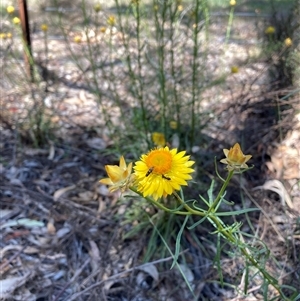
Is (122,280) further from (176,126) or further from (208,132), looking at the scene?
(208,132)

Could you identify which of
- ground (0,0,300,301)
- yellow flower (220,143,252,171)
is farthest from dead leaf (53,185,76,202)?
yellow flower (220,143,252,171)

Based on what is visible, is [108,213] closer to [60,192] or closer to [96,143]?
[60,192]

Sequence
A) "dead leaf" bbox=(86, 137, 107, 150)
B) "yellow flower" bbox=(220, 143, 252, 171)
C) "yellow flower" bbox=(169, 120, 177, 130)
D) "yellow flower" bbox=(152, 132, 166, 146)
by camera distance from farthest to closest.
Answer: "dead leaf" bbox=(86, 137, 107, 150)
"yellow flower" bbox=(169, 120, 177, 130)
"yellow flower" bbox=(152, 132, 166, 146)
"yellow flower" bbox=(220, 143, 252, 171)

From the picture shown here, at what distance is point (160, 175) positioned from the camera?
3.16ft

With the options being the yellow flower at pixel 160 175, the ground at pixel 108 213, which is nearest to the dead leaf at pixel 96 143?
the ground at pixel 108 213

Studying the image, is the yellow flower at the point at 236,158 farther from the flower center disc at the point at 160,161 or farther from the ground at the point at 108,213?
the ground at the point at 108,213

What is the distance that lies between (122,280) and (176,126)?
0.72m

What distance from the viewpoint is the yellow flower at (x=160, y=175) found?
0.95 m

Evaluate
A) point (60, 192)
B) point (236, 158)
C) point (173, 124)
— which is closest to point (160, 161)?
point (236, 158)

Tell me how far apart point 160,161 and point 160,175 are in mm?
28

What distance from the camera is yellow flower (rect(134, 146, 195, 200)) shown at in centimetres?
95

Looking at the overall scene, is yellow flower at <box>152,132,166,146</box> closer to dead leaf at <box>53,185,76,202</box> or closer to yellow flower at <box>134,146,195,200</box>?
dead leaf at <box>53,185,76,202</box>

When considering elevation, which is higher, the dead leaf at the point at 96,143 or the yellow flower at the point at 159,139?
the yellow flower at the point at 159,139

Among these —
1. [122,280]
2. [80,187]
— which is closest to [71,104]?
[80,187]
